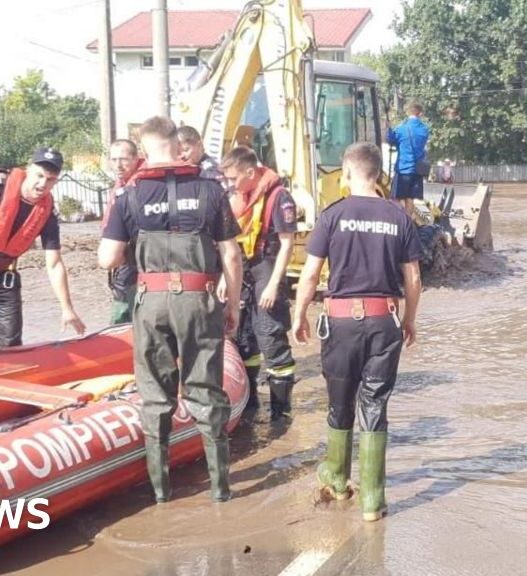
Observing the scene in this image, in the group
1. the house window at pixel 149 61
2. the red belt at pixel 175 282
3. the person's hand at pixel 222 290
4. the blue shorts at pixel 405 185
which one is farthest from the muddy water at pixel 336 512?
the house window at pixel 149 61

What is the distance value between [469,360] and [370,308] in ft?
13.2

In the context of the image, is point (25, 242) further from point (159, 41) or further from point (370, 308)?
point (159, 41)

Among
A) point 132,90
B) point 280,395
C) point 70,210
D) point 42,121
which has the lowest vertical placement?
point 280,395

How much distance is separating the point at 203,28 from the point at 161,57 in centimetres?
3873

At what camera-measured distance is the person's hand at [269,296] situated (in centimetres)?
656

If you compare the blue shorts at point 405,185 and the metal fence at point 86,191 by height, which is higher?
the metal fence at point 86,191

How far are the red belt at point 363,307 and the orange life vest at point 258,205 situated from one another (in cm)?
172

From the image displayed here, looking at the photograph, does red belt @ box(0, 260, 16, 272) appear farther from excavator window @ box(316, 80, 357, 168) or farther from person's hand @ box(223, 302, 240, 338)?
excavator window @ box(316, 80, 357, 168)

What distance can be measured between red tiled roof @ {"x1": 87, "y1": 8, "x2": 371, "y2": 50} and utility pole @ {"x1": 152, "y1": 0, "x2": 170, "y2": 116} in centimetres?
3410

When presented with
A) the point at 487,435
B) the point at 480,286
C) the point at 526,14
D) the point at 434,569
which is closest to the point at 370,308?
the point at 434,569

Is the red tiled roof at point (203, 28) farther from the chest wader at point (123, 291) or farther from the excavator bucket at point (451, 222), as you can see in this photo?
the chest wader at point (123, 291)

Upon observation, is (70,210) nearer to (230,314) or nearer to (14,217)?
(14,217)

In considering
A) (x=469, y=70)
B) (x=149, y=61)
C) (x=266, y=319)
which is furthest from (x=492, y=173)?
(x=266, y=319)

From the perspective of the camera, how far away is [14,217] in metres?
6.41
